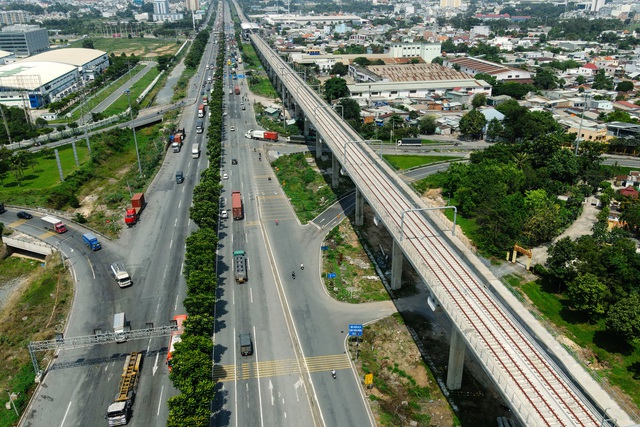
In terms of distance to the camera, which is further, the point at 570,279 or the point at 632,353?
the point at 570,279

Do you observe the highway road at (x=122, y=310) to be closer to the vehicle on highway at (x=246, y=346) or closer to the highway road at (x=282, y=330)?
the highway road at (x=282, y=330)

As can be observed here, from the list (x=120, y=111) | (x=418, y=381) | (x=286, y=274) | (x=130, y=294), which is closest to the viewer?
(x=418, y=381)

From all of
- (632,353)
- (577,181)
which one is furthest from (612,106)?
(632,353)

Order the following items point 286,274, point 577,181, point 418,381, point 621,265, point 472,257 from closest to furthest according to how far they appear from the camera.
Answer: point 418,381 → point 472,257 → point 621,265 → point 286,274 → point 577,181

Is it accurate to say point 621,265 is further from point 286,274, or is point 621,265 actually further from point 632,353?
point 286,274

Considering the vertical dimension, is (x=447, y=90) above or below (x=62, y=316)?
above

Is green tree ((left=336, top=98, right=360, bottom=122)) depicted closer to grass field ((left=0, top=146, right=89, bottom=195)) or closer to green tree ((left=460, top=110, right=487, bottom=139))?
green tree ((left=460, top=110, right=487, bottom=139))

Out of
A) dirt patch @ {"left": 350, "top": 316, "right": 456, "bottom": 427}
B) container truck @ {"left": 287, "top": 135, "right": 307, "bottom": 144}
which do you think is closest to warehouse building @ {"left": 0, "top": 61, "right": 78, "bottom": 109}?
container truck @ {"left": 287, "top": 135, "right": 307, "bottom": 144}
